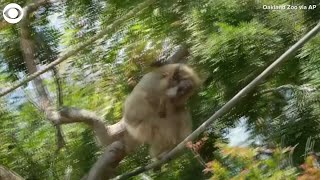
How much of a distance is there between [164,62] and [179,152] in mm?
479

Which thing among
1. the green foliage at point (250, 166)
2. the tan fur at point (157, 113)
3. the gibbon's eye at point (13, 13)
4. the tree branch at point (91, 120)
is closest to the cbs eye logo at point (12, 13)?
the gibbon's eye at point (13, 13)

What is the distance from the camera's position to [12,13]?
99.3 inches

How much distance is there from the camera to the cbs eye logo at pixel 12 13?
248 centimetres

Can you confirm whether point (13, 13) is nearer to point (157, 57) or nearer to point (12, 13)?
point (12, 13)

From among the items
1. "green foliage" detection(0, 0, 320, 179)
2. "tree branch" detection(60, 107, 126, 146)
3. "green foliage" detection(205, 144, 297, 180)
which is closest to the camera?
"green foliage" detection(205, 144, 297, 180)

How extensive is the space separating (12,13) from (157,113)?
838mm

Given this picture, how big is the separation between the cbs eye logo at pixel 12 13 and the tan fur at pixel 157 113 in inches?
25.9

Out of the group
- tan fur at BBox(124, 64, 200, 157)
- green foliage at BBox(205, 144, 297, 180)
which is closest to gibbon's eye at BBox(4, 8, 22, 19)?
tan fur at BBox(124, 64, 200, 157)

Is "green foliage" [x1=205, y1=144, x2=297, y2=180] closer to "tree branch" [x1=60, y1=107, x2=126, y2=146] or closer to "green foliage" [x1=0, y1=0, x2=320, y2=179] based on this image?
"green foliage" [x1=0, y1=0, x2=320, y2=179]

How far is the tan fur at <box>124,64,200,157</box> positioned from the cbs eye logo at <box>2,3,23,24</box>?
66 centimetres

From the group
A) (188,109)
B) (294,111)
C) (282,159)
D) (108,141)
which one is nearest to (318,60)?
(294,111)

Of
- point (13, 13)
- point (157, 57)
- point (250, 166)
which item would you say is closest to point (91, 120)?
point (157, 57)

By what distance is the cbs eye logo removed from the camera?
2.48 meters

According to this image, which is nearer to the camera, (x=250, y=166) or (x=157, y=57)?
(x=250, y=166)
